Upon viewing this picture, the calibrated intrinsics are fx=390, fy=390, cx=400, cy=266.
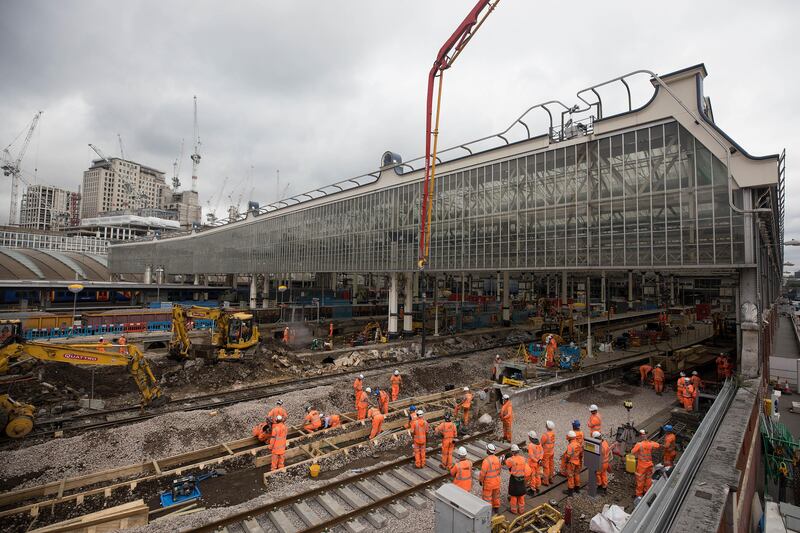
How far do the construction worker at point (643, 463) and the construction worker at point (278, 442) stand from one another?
31.7 ft

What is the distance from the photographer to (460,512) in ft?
21.3

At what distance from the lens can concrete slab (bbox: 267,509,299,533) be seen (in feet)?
28.6

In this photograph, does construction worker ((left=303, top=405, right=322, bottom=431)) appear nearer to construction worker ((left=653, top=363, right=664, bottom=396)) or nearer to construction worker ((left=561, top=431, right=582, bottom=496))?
construction worker ((left=561, top=431, right=582, bottom=496))

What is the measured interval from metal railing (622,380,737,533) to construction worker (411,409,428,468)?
18.8 feet

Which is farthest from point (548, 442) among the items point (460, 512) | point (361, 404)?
point (361, 404)

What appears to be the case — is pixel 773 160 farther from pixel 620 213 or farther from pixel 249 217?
pixel 249 217

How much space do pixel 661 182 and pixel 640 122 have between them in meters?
3.60

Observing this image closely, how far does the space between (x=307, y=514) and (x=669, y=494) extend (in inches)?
302

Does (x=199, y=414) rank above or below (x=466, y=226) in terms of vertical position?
below

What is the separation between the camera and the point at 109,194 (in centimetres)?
A: 19588

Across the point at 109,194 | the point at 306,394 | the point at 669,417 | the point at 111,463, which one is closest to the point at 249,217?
the point at 306,394

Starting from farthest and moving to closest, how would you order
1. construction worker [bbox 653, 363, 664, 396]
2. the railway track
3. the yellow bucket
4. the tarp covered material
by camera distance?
construction worker [bbox 653, 363, 664, 396] < the railway track < the yellow bucket < the tarp covered material

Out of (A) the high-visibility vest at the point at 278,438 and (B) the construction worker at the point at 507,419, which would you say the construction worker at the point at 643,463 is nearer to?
(B) the construction worker at the point at 507,419

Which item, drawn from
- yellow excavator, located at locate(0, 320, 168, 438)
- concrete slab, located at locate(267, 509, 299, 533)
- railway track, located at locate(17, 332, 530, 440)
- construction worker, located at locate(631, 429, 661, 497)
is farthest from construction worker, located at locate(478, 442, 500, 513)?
yellow excavator, located at locate(0, 320, 168, 438)
